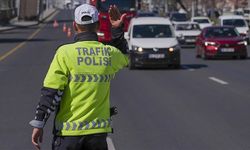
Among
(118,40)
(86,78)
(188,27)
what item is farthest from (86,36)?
(188,27)

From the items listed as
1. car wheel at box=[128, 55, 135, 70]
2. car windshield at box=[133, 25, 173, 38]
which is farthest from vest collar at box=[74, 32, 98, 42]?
car windshield at box=[133, 25, 173, 38]

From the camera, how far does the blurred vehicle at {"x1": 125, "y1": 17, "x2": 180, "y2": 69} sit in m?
26.0

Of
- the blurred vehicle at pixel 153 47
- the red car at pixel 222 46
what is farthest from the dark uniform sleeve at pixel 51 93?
the red car at pixel 222 46

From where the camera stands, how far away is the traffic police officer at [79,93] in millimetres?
5566

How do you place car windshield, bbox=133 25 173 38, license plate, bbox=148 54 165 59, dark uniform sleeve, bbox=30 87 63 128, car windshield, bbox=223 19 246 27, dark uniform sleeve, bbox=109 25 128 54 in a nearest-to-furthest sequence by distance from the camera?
dark uniform sleeve, bbox=30 87 63 128 < dark uniform sleeve, bbox=109 25 128 54 < license plate, bbox=148 54 165 59 < car windshield, bbox=133 25 173 38 < car windshield, bbox=223 19 246 27

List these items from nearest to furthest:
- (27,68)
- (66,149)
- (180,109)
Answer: (66,149) < (180,109) < (27,68)

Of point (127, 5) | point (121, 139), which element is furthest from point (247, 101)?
point (127, 5)

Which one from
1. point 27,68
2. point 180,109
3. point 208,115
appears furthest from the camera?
point 27,68

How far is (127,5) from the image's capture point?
44219 mm

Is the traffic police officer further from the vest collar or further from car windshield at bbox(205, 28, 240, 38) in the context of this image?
car windshield at bbox(205, 28, 240, 38)

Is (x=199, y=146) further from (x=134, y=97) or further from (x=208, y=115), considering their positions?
(x=134, y=97)

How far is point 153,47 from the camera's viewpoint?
26094 mm

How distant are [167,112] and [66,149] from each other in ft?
28.8

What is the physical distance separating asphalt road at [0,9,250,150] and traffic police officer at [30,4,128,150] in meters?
4.70
